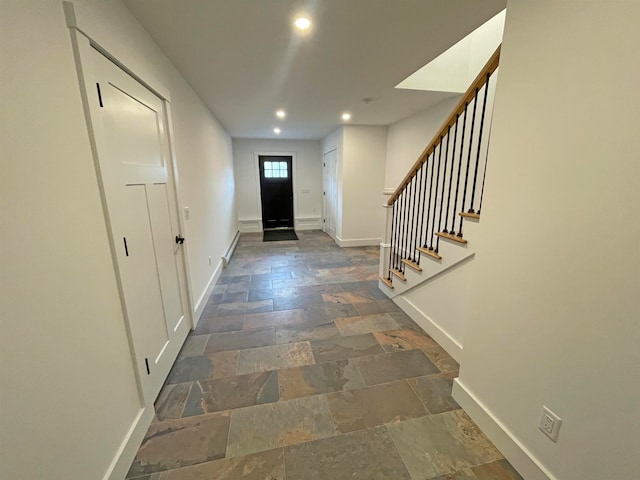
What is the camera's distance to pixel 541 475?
1.18m

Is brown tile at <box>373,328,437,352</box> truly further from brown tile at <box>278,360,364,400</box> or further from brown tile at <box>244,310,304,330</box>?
brown tile at <box>244,310,304,330</box>

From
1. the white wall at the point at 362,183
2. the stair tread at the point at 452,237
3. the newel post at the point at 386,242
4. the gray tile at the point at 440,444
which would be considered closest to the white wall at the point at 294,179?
the white wall at the point at 362,183

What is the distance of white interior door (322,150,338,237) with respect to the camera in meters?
5.83

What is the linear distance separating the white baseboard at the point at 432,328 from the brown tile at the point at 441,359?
36 millimetres

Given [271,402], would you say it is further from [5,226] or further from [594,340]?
[594,340]

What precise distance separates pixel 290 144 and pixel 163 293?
18.7 ft

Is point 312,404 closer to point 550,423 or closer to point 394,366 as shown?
point 394,366

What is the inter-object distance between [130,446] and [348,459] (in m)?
1.13

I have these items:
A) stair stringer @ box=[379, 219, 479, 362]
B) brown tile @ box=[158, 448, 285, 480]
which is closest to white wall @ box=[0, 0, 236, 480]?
brown tile @ box=[158, 448, 285, 480]

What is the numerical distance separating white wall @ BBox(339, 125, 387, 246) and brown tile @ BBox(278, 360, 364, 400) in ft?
11.6

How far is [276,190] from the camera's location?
711 centimetres

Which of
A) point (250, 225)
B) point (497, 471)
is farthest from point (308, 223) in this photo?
point (497, 471)

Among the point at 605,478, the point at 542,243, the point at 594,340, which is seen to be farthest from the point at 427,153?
the point at 605,478

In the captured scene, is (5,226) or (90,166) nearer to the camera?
(5,226)
